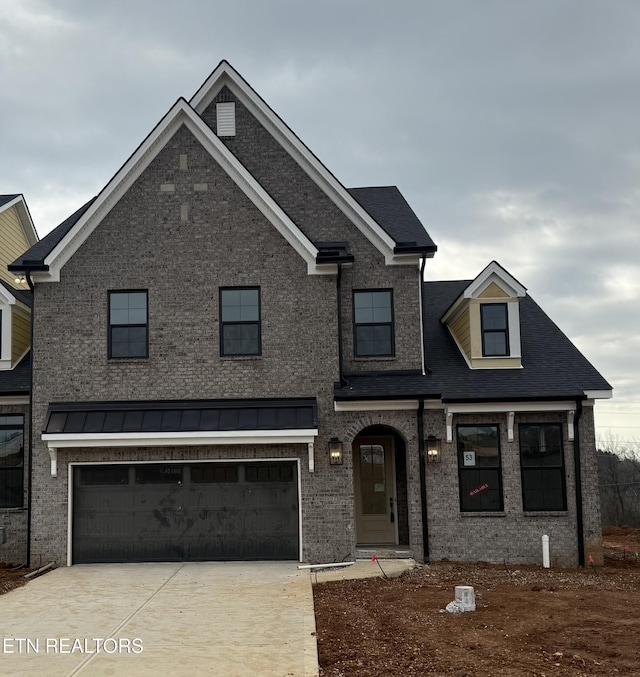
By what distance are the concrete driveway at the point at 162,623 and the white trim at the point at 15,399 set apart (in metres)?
3.98

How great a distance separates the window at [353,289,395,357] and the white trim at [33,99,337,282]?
4.43 ft

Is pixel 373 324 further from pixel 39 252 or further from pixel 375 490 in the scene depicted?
pixel 39 252

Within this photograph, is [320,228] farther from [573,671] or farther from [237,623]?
[573,671]

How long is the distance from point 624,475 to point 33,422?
35103 millimetres

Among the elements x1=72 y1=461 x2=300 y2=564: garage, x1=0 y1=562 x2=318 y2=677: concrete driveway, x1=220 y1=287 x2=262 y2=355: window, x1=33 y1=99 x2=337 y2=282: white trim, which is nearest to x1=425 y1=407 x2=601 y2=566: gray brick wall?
x1=72 y1=461 x2=300 y2=564: garage

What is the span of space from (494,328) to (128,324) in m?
8.44

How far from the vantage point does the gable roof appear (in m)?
22.5

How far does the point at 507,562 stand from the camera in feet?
51.9

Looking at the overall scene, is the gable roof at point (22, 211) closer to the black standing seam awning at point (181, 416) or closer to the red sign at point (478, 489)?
the black standing seam awning at point (181, 416)

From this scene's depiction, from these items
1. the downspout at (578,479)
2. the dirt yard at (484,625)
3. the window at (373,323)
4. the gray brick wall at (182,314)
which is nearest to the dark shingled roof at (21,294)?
the gray brick wall at (182,314)

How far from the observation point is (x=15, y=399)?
658 inches

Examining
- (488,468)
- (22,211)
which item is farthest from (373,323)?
(22,211)

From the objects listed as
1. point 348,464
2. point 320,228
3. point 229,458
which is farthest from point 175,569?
point 320,228

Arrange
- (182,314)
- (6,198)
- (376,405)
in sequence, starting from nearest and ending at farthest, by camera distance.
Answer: (376,405) < (182,314) < (6,198)
